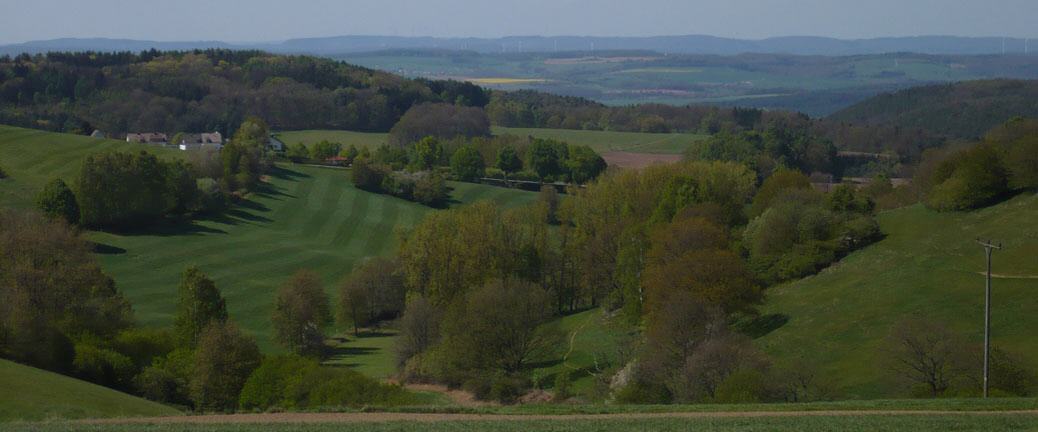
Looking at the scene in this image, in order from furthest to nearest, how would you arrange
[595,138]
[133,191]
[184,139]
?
[595,138]
[184,139]
[133,191]

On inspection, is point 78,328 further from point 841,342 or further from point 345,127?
point 345,127

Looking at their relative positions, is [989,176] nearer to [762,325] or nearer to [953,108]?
[762,325]

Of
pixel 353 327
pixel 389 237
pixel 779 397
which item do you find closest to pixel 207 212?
pixel 389 237

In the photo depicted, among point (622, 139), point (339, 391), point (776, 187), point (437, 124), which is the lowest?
point (622, 139)

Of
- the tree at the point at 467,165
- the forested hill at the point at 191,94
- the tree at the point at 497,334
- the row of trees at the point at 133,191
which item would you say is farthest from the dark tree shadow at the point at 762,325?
the forested hill at the point at 191,94

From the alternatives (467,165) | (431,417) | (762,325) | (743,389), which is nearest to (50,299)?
(431,417)

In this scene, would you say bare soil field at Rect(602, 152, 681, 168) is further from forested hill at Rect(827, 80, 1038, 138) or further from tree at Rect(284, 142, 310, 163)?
forested hill at Rect(827, 80, 1038, 138)
